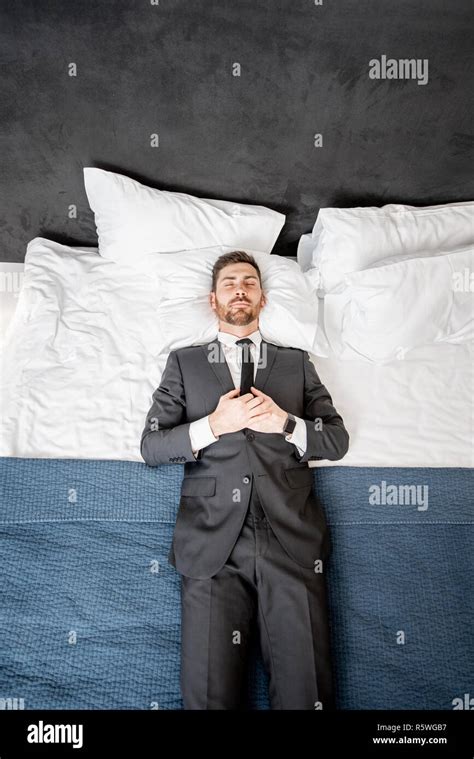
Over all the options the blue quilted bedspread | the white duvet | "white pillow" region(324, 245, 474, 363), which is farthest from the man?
"white pillow" region(324, 245, 474, 363)

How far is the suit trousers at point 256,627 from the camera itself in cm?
164

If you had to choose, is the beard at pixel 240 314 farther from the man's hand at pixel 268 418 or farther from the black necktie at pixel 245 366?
the man's hand at pixel 268 418

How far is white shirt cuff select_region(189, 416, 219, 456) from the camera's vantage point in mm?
1887

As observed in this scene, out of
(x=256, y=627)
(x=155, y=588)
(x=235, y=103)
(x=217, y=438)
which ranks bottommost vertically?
(x=256, y=627)

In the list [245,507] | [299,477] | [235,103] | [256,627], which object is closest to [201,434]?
[245,507]

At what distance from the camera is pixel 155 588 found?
1855mm

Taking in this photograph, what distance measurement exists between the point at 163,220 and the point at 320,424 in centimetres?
113

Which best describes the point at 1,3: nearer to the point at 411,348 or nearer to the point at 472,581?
the point at 411,348

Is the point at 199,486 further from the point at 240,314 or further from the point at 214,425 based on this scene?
the point at 240,314

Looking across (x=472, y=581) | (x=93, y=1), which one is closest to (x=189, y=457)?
(x=472, y=581)

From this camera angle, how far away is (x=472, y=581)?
1.94 metres

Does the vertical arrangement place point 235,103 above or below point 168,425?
above

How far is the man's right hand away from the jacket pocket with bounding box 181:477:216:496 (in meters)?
0.17
